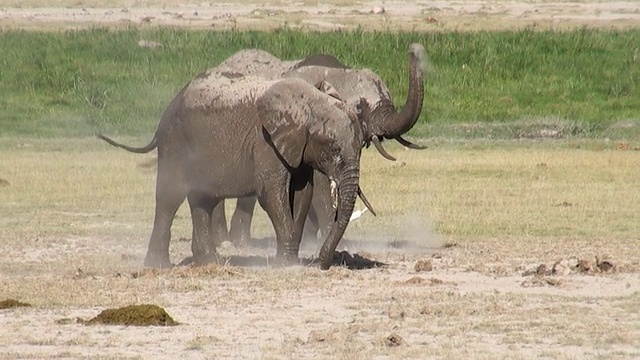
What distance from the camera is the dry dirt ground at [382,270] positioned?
13156 mm

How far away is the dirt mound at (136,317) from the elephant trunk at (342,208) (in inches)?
141

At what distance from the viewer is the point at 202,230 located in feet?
59.9

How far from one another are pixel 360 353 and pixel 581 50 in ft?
103

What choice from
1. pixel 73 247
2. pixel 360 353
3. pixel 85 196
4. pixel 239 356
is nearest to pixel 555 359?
pixel 360 353

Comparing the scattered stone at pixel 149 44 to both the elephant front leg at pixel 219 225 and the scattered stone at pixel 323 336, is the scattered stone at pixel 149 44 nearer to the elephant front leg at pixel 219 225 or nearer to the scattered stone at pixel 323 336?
the elephant front leg at pixel 219 225

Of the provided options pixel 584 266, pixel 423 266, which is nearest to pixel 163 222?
pixel 423 266

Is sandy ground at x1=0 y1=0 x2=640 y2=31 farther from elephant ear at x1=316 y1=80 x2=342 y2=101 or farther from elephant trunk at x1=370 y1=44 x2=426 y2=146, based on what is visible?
elephant ear at x1=316 y1=80 x2=342 y2=101

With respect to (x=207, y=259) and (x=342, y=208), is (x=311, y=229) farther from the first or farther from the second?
(x=342, y=208)

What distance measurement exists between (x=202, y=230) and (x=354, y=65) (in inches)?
926

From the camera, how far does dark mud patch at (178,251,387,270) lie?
18078 mm

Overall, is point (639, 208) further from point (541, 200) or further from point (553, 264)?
point (553, 264)

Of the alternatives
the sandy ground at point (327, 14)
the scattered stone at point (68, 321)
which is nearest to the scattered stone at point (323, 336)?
the scattered stone at point (68, 321)

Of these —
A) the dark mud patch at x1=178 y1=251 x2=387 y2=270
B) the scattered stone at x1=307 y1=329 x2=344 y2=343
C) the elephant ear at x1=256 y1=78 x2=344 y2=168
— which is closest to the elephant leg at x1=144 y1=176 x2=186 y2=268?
the dark mud patch at x1=178 y1=251 x2=387 y2=270

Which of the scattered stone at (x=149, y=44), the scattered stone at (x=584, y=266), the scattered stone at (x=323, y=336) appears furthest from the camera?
the scattered stone at (x=149, y=44)
